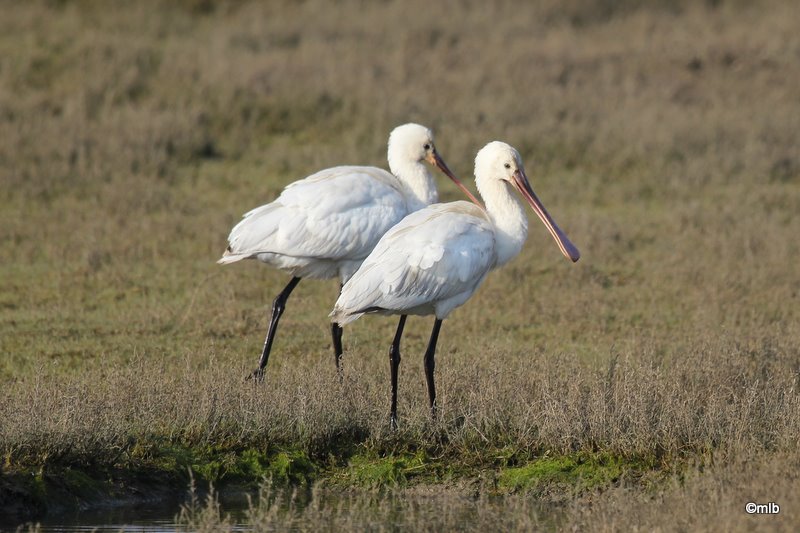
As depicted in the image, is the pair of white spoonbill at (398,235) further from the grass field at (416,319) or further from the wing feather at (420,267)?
the grass field at (416,319)

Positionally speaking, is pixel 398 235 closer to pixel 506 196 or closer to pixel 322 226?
pixel 506 196

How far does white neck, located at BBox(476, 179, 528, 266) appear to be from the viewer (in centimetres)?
819

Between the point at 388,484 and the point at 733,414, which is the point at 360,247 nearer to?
the point at 388,484

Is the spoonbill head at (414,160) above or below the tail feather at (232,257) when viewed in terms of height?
above

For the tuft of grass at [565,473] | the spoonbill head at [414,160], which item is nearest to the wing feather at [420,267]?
the tuft of grass at [565,473]

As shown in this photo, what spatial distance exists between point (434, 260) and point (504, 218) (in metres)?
0.73

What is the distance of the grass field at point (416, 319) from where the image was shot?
7.19 meters

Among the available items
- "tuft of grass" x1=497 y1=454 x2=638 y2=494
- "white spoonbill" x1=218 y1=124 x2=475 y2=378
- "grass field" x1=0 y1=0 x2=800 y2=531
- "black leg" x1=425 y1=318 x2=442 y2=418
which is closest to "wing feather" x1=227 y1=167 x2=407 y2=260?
"white spoonbill" x1=218 y1=124 x2=475 y2=378

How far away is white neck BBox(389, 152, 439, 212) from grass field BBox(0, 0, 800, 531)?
3.73 ft

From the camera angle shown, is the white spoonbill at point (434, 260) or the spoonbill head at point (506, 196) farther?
the spoonbill head at point (506, 196)

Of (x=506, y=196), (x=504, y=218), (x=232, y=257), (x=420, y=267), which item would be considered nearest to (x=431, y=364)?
(x=420, y=267)

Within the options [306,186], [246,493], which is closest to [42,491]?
[246,493]

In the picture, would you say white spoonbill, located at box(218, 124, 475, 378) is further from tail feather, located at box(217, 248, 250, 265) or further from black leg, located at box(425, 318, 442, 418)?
black leg, located at box(425, 318, 442, 418)

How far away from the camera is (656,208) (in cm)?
1467
